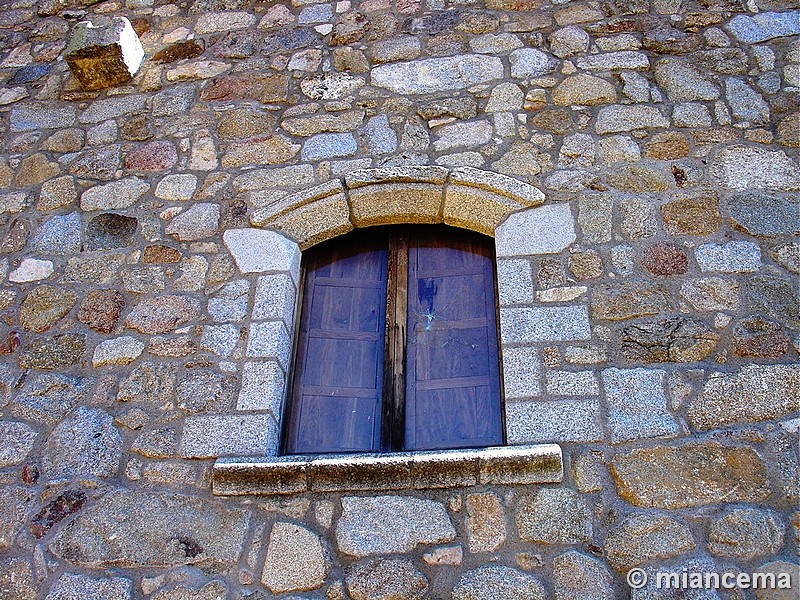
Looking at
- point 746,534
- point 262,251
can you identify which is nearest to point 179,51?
point 262,251

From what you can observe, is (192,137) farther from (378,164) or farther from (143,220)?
(378,164)

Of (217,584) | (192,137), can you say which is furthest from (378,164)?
(217,584)

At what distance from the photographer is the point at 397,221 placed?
3.44 metres

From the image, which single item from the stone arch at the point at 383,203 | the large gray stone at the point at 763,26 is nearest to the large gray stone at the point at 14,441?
the stone arch at the point at 383,203

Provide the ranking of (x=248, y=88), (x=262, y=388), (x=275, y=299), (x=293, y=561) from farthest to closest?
(x=248, y=88) → (x=275, y=299) → (x=262, y=388) → (x=293, y=561)

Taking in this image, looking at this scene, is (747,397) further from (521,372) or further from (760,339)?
(521,372)

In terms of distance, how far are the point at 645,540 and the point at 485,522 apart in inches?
18.9

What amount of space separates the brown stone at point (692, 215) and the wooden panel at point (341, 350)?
1.17 meters

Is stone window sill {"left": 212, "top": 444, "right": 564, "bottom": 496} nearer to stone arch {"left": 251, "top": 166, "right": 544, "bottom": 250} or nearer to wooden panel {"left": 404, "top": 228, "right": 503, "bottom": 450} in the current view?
wooden panel {"left": 404, "top": 228, "right": 503, "bottom": 450}

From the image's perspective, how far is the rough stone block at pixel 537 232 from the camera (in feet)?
10.2

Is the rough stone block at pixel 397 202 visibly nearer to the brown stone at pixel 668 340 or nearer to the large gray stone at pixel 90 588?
the brown stone at pixel 668 340

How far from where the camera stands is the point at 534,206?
3.25m

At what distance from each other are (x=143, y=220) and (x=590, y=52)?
7.24 ft

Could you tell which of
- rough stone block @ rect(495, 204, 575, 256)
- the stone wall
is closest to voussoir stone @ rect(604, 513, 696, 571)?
the stone wall
